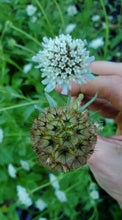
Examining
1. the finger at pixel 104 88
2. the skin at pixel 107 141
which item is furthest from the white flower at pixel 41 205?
the finger at pixel 104 88

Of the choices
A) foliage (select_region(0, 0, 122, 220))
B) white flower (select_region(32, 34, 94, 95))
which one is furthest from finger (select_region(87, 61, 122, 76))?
foliage (select_region(0, 0, 122, 220))

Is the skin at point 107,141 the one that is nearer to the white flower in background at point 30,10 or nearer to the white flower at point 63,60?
the white flower at point 63,60

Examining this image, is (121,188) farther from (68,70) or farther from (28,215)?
(28,215)

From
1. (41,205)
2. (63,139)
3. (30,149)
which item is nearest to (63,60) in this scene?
(63,139)

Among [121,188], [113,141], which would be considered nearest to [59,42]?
[113,141]

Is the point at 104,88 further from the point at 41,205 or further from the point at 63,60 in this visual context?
the point at 41,205
